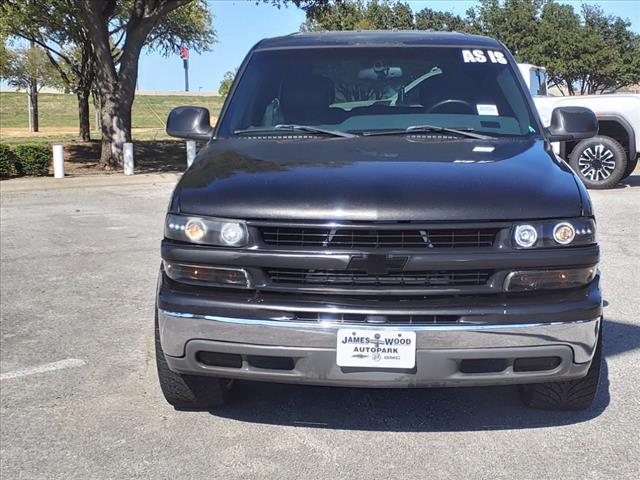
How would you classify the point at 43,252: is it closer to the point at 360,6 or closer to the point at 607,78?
the point at 360,6

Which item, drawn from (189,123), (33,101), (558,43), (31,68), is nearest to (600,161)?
(189,123)

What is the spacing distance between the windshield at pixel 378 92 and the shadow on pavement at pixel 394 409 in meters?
1.47

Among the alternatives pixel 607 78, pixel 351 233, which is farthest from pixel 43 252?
pixel 607 78

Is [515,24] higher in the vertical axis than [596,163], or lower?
higher

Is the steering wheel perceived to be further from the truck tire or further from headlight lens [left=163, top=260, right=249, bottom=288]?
the truck tire

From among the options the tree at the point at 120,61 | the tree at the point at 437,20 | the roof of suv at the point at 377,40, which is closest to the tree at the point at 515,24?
the tree at the point at 437,20

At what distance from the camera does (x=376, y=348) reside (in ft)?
10.2

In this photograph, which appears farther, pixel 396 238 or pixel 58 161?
pixel 58 161

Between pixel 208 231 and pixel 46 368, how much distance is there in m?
2.01

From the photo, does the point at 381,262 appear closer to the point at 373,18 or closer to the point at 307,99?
the point at 307,99

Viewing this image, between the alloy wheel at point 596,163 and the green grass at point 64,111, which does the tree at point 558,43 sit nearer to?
the green grass at point 64,111

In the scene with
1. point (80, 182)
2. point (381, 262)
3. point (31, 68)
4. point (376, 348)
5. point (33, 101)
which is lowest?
point (80, 182)

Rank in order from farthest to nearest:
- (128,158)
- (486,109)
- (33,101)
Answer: (33,101) < (128,158) < (486,109)

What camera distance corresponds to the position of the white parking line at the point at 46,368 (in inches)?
180
